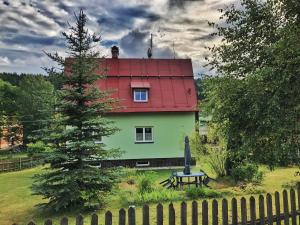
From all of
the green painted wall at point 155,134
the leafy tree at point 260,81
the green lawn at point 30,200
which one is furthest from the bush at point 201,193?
the green painted wall at point 155,134

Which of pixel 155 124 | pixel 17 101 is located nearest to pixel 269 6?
pixel 155 124

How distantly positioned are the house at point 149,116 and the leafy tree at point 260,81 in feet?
57.6

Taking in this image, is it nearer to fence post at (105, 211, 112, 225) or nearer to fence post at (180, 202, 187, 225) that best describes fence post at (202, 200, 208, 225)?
fence post at (180, 202, 187, 225)

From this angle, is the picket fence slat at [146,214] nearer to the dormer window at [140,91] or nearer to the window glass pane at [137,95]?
the dormer window at [140,91]

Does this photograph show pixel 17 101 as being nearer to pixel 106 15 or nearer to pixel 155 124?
pixel 155 124

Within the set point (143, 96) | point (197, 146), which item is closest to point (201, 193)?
point (197, 146)

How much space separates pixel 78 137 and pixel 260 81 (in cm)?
785

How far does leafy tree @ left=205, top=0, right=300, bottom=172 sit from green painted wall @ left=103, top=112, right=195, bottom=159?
17596 mm

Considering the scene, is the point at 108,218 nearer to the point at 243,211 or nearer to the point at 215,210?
the point at 215,210

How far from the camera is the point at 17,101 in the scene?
191ft

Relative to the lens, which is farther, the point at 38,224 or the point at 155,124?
the point at 155,124

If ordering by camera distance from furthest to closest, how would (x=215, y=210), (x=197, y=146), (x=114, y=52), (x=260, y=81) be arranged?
1. (x=114, y=52)
2. (x=197, y=146)
3. (x=260, y=81)
4. (x=215, y=210)

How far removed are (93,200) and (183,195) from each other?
11.6 feet

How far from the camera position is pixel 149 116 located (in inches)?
1066
